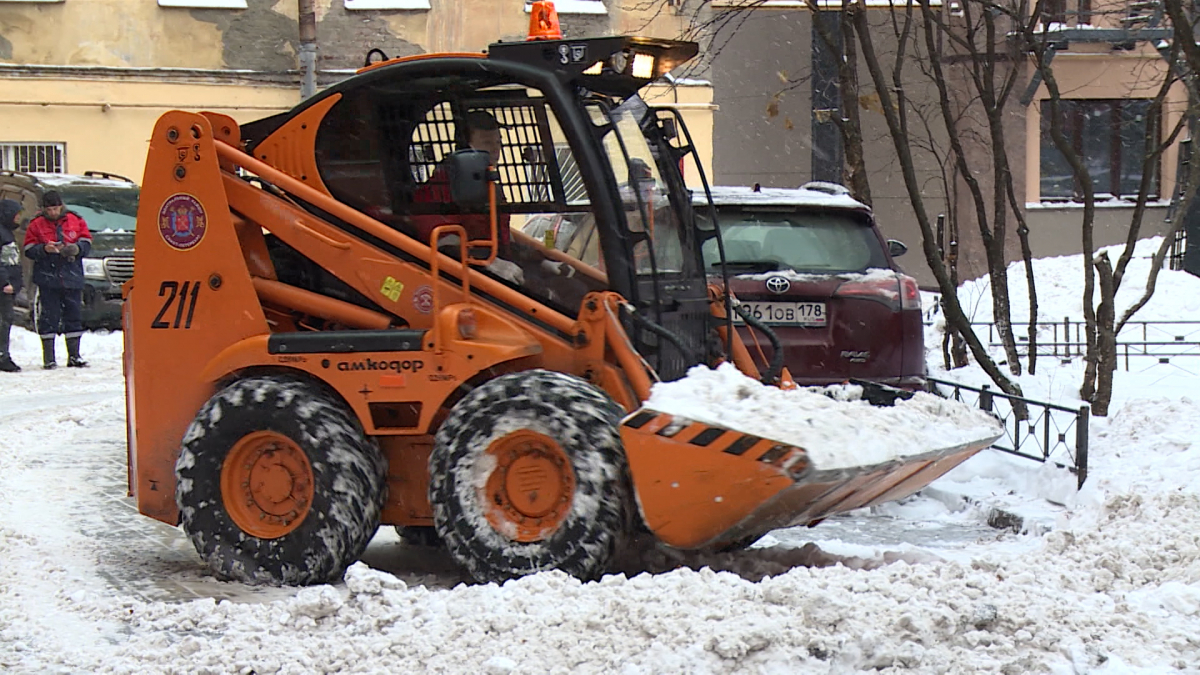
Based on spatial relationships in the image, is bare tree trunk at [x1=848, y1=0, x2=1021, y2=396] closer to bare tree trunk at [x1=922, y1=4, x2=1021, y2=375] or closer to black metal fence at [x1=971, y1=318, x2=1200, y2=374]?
bare tree trunk at [x1=922, y1=4, x2=1021, y2=375]

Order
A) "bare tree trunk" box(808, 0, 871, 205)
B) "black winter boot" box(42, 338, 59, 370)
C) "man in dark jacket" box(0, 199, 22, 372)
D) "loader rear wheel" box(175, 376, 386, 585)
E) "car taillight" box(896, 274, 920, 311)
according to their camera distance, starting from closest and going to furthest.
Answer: "loader rear wheel" box(175, 376, 386, 585) < "car taillight" box(896, 274, 920, 311) < "bare tree trunk" box(808, 0, 871, 205) < "man in dark jacket" box(0, 199, 22, 372) < "black winter boot" box(42, 338, 59, 370)

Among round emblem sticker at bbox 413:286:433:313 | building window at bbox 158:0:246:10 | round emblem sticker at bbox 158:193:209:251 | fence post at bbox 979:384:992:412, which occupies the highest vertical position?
building window at bbox 158:0:246:10

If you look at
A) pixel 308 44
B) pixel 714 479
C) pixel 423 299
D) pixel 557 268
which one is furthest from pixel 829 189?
pixel 308 44

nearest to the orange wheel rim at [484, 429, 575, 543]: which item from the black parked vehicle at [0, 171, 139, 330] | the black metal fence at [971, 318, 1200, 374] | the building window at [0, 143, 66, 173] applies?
the black metal fence at [971, 318, 1200, 374]

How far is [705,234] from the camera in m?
7.86

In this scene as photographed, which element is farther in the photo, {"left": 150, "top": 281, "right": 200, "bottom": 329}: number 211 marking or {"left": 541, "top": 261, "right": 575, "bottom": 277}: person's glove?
{"left": 150, "top": 281, "right": 200, "bottom": 329}: number 211 marking

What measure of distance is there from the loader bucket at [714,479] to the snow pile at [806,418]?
5 centimetres

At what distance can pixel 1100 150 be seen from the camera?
28.8 metres

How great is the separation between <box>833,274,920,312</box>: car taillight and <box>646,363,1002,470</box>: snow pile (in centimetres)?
213

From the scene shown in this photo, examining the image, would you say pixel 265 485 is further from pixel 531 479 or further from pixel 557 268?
pixel 557 268

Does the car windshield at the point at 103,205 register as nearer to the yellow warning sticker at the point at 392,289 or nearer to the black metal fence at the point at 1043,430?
the black metal fence at the point at 1043,430

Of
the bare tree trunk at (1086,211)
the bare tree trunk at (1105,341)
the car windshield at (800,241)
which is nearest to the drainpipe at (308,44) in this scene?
the bare tree trunk at (1086,211)

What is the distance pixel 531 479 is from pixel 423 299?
102 cm

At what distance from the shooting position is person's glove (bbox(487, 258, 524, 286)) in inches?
279
